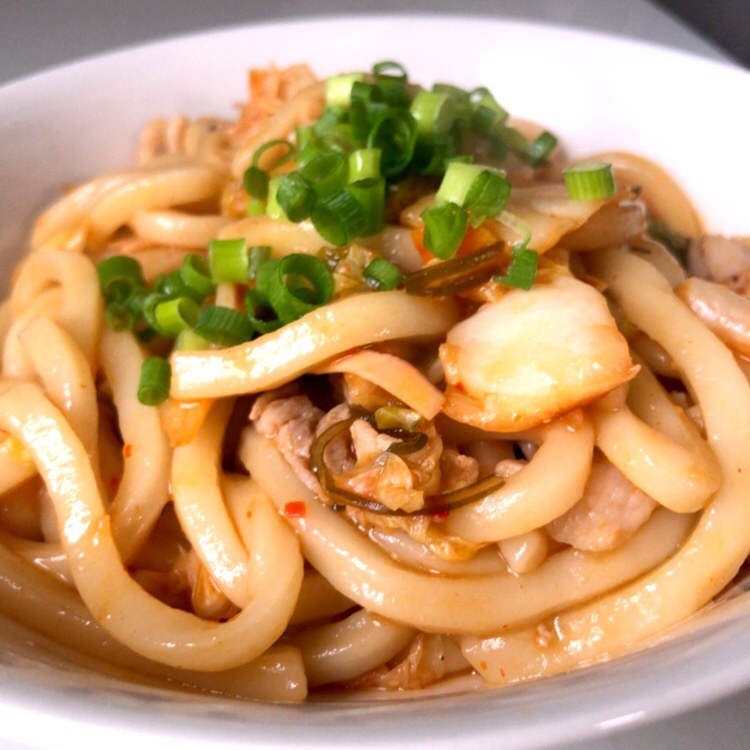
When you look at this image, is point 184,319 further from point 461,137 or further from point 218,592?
point 461,137

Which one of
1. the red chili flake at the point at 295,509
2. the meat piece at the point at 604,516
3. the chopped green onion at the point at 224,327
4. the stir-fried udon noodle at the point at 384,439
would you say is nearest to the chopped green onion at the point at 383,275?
the stir-fried udon noodle at the point at 384,439

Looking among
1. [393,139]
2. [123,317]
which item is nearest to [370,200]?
[393,139]

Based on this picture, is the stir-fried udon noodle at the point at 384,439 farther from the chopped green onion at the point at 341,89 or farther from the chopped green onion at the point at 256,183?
the chopped green onion at the point at 341,89

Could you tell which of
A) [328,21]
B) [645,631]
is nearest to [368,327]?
[645,631]

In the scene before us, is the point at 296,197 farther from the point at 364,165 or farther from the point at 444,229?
the point at 444,229

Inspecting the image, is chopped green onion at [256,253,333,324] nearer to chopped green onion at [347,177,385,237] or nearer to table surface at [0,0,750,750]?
chopped green onion at [347,177,385,237]

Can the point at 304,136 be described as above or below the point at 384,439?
above
